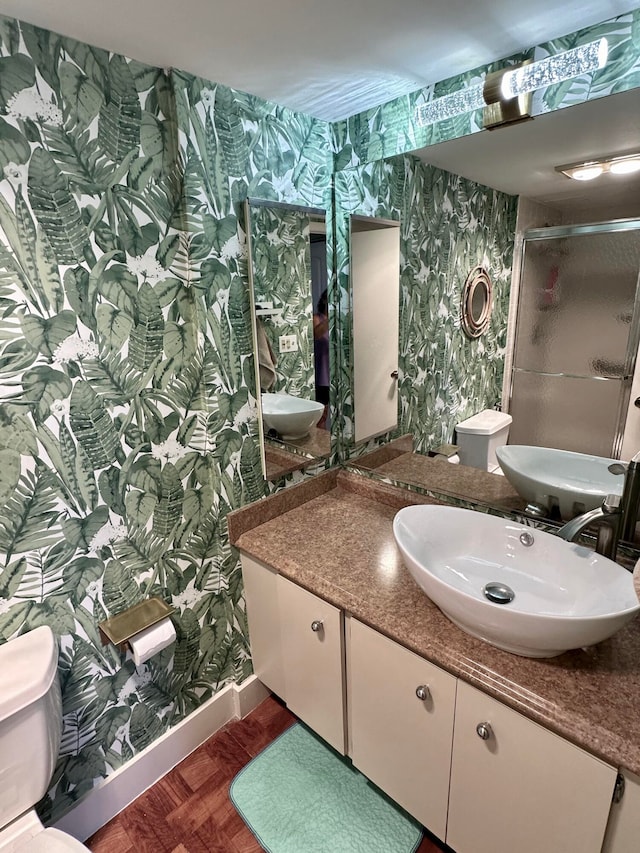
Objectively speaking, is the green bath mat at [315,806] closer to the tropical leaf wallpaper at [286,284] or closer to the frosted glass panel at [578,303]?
the tropical leaf wallpaper at [286,284]

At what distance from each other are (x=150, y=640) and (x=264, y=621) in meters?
0.43

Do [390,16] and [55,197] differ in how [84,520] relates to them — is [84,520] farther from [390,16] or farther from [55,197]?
[390,16]

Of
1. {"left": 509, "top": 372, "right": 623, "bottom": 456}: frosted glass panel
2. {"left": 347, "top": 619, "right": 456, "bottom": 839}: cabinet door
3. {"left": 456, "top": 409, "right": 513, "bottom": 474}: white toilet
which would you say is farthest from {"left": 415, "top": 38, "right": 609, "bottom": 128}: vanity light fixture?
{"left": 347, "top": 619, "right": 456, "bottom": 839}: cabinet door

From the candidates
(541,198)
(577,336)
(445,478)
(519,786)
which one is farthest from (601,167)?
(519,786)

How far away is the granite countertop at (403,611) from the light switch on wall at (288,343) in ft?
1.78

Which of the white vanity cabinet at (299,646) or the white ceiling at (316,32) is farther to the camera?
the white vanity cabinet at (299,646)

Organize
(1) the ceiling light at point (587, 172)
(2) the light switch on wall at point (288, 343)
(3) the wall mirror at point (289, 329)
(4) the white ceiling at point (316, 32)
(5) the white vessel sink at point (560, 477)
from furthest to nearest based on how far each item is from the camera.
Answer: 1. (2) the light switch on wall at point (288, 343)
2. (3) the wall mirror at point (289, 329)
3. (5) the white vessel sink at point (560, 477)
4. (1) the ceiling light at point (587, 172)
5. (4) the white ceiling at point (316, 32)

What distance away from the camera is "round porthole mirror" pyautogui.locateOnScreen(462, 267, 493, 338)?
4.83 feet

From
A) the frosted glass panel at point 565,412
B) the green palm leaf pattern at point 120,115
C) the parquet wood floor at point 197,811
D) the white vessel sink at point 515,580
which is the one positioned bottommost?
the parquet wood floor at point 197,811

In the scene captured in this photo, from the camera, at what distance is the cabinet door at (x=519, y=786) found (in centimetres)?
93

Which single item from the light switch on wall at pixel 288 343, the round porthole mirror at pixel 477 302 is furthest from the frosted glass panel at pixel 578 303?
the light switch on wall at pixel 288 343

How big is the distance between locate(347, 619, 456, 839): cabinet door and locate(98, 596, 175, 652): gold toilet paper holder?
597 mm

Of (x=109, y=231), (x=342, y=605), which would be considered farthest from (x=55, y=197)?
(x=342, y=605)

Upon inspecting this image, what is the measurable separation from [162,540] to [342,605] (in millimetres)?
619
